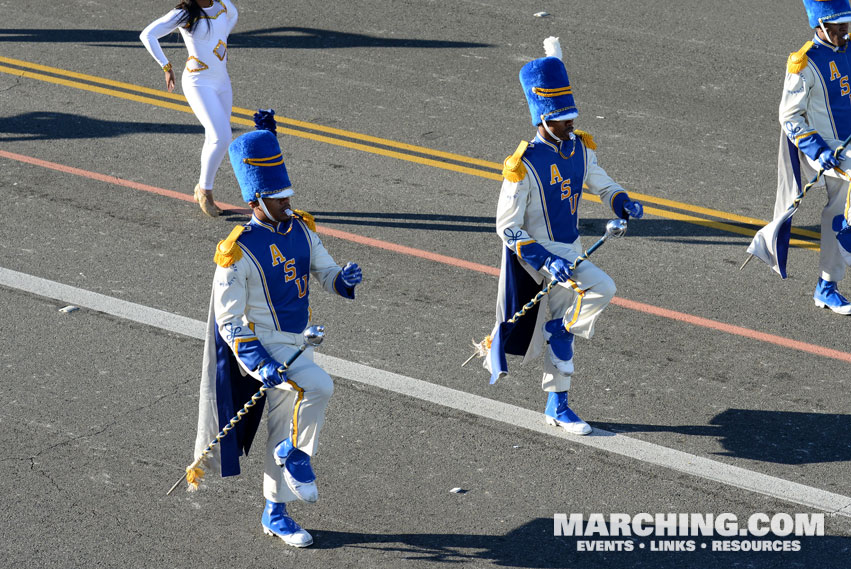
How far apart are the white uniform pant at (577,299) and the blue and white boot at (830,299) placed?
7.82 feet

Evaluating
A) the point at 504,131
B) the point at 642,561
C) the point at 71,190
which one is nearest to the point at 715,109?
the point at 504,131

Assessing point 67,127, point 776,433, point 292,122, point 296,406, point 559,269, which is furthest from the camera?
point 292,122

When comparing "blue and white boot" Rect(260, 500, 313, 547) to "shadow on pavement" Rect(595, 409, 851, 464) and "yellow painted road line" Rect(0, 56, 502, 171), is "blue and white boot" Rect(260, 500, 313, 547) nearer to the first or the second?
"shadow on pavement" Rect(595, 409, 851, 464)

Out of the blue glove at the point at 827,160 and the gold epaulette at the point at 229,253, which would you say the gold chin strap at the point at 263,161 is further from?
the blue glove at the point at 827,160

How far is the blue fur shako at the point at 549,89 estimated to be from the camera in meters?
7.21

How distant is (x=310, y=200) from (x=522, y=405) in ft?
12.5

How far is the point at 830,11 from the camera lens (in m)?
8.84

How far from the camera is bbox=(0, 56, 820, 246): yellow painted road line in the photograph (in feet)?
34.5

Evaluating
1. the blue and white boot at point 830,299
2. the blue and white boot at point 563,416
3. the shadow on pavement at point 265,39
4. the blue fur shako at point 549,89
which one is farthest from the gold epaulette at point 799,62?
the shadow on pavement at point 265,39

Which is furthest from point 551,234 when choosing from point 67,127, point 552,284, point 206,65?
point 67,127

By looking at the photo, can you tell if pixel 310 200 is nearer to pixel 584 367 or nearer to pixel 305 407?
pixel 584 367

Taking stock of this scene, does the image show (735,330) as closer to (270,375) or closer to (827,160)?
(827,160)

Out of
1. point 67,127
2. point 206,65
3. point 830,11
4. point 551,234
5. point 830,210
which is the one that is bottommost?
point 67,127

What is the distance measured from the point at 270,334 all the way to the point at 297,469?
715 millimetres
